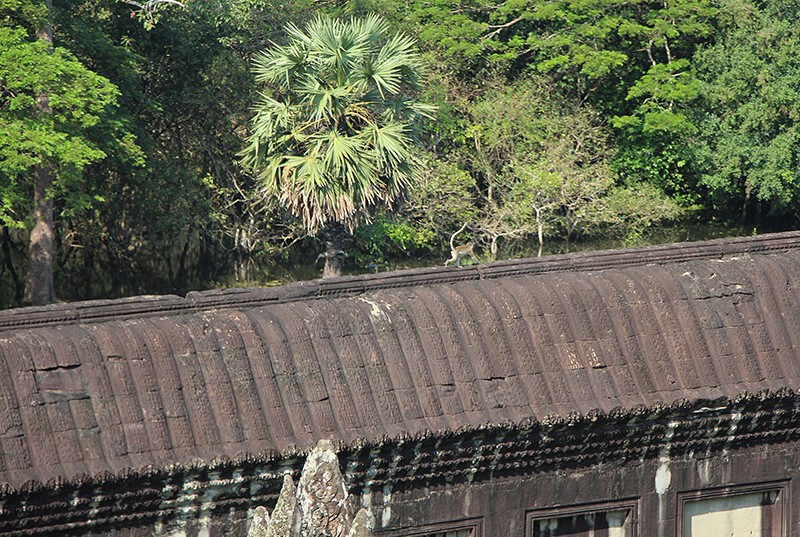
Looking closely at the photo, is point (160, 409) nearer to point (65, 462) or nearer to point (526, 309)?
point (65, 462)

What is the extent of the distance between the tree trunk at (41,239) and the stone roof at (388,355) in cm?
1663

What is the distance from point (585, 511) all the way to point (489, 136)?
2402 centimetres

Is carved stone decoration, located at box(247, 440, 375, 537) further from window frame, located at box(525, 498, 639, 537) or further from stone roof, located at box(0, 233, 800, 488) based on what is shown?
window frame, located at box(525, 498, 639, 537)

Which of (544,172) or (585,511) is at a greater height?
Answer: (544,172)

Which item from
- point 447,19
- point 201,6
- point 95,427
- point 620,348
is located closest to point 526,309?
point 620,348

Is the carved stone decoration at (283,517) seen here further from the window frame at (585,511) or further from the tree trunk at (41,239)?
the tree trunk at (41,239)

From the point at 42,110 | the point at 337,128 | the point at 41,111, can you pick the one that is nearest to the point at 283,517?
the point at 41,111

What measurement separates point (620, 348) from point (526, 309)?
0.80m

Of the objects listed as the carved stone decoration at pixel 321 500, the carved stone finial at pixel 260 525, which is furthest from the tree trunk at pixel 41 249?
the carved stone finial at pixel 260 525

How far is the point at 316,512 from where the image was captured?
7.03 meters

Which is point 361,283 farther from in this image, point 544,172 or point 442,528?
point 544,172

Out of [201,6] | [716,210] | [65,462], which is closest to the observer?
[65,462]

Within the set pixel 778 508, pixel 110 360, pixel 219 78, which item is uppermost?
pixel 219 78

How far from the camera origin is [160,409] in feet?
32.3
